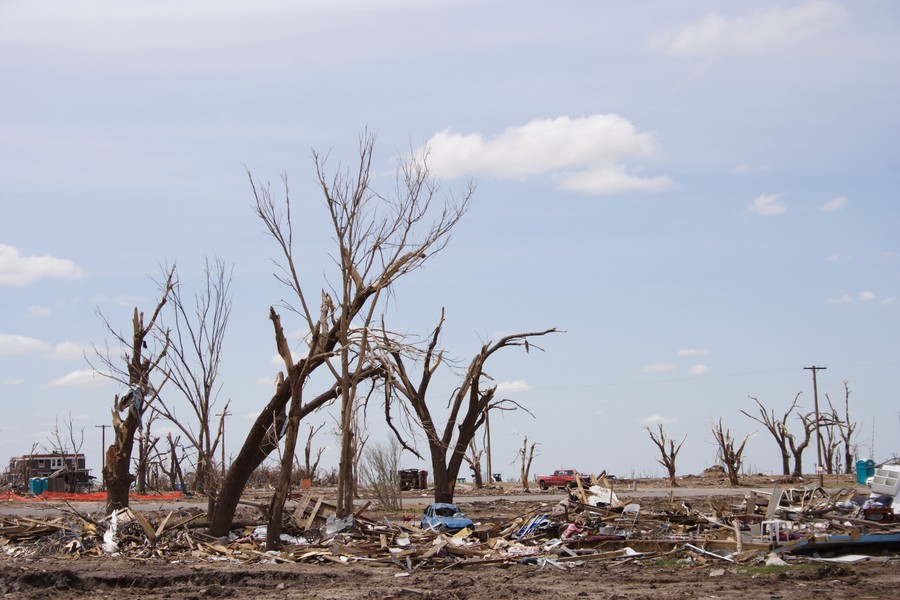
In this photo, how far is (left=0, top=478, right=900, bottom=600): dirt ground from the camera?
505 inches

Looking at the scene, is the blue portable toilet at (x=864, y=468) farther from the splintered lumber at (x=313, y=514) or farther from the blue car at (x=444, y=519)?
the splintered lumber at (x=313, y=514)

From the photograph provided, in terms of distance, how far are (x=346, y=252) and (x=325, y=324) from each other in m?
1.49

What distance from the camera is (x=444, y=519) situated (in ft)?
64.4

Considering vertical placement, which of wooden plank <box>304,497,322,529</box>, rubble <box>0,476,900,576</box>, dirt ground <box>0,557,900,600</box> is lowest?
dirt ground <box>0,557,900,600</box>

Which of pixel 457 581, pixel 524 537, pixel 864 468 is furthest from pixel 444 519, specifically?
pixel 864 468

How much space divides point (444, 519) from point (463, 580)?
5.68m

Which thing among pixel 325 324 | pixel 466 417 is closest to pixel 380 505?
pixel 466 417

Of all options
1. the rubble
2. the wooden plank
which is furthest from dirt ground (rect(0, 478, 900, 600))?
the wooden plank

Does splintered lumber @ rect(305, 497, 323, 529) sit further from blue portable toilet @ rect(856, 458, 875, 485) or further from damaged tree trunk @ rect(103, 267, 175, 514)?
blue portable toilet @ rect(856, 458, 875, 485)

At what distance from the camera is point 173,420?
2033 centimetres

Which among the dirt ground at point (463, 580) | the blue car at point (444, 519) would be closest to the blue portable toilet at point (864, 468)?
the dirt ground at point (463, 580)

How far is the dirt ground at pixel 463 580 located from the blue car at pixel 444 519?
3.19m

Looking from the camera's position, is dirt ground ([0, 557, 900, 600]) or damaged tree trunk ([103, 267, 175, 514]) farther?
damaged tree trunk ([103, 267, 175, 514])

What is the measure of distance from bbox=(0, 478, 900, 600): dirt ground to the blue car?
126 inches
